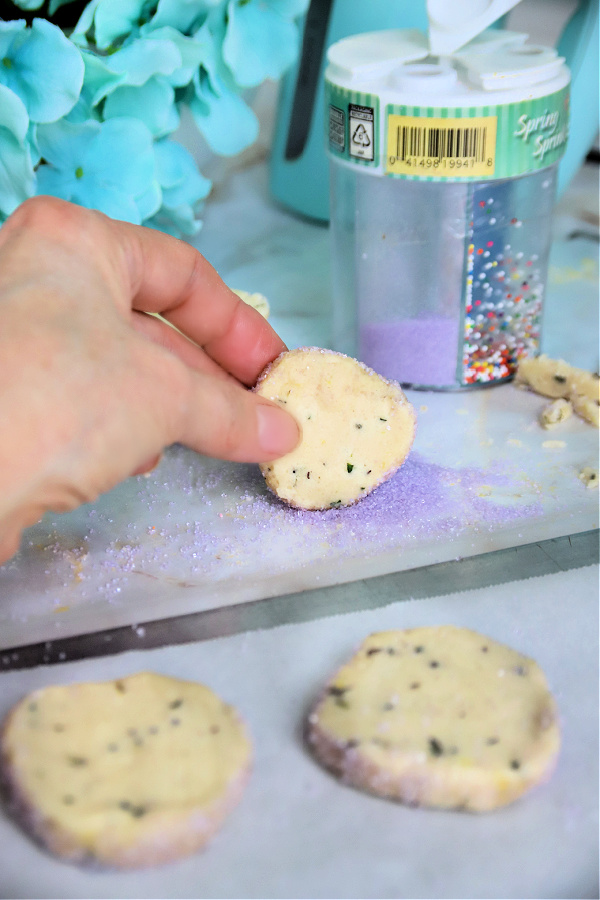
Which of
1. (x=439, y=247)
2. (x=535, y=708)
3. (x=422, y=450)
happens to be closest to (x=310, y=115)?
(x=439, y=247)

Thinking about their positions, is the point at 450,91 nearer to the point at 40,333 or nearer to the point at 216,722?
the point at 40,333

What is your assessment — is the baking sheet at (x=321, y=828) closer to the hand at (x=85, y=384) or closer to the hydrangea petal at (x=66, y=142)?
the hand at (x=85, y=384)

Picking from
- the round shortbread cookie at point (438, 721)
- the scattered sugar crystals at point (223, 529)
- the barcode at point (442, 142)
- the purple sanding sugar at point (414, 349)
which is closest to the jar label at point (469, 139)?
the barcode at point (442, 142)

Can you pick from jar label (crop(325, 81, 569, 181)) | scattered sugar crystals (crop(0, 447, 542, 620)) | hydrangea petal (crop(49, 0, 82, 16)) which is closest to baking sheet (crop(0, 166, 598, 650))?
scattered sugar crystals (crop(0, 447, 542, 620))

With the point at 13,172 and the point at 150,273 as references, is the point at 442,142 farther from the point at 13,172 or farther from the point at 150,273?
the point at 13,172

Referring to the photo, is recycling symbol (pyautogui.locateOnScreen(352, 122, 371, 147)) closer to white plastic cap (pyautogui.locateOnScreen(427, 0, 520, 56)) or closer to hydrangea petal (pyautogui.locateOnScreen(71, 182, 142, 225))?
white plastic cap (pyautogui.locateOnScreen(427, 0, 520, 56))
